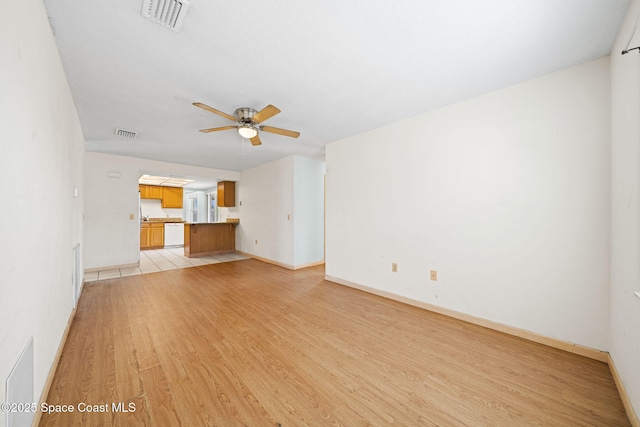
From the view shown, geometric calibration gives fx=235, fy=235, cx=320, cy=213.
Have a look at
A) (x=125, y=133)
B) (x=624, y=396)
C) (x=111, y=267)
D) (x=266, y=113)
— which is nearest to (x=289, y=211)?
(x=266, y=113)

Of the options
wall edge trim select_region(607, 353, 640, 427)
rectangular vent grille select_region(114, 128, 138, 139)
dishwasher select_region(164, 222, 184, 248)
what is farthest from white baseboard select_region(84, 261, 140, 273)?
wall edge trim select_region(607, 353, 640, 427)

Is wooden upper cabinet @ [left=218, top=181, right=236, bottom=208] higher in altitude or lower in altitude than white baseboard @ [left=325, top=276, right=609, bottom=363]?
higher

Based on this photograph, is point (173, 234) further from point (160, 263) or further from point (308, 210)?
point (308, 210)

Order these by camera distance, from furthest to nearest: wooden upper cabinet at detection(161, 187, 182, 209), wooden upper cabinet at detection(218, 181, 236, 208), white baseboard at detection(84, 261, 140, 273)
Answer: wooden upper cabinet at detection(161, 187, 182, 209) → wooden upper cabinet at detection(218, 181, 236, 208) → white baseboard at detection(84, 261, 140, 273)

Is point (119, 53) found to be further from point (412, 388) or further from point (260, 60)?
point (412, 388)

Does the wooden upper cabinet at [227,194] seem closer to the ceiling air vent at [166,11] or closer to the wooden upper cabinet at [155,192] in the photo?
the wooden upper cabinet at [155,192]

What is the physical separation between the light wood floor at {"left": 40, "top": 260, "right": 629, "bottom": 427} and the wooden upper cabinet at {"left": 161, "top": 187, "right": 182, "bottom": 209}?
6099 mm

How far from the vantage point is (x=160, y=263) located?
17.6 feet

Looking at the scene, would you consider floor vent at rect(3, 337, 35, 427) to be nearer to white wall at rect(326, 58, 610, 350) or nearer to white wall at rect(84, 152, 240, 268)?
white wall at rect(326, 58, 610, 350)

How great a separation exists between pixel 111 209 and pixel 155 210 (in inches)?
152

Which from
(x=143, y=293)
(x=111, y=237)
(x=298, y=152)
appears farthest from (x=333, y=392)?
(x=111, y=237)

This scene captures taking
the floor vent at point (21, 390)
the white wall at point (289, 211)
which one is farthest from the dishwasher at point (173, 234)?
the floor vent at point (21, 390)

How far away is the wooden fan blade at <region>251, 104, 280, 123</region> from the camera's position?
7.29 feet

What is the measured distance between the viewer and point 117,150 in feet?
14.4
